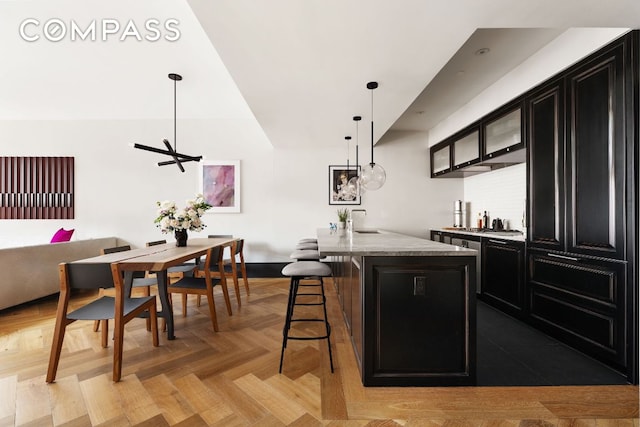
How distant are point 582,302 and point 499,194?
7.05ft

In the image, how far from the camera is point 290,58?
219 cm

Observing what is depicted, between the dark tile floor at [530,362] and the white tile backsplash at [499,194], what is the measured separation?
1.54m

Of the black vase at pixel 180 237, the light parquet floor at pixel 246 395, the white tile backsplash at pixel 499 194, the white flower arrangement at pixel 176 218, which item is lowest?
the light parquet floor at pixel 246 395

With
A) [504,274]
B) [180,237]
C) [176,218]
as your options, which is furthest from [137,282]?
[504,274]

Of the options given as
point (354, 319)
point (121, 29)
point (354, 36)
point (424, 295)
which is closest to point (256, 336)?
point (354, 319)

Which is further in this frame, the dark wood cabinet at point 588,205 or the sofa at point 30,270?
the sofa at point 30,270

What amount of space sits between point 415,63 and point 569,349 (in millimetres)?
2710

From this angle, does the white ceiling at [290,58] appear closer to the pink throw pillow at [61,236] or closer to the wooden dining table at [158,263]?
the wooden dining table at [158,263]

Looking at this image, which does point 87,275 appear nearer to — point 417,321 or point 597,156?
point 417,321

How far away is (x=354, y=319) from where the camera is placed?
7.09ft

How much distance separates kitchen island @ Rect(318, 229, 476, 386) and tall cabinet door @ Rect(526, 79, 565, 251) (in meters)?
1.24

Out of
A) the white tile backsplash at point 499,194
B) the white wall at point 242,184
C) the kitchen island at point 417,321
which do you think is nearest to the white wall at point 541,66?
the white tile backsplash at point 499,194

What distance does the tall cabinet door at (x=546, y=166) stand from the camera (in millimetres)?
2287

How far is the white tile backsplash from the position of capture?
3.45 meters
